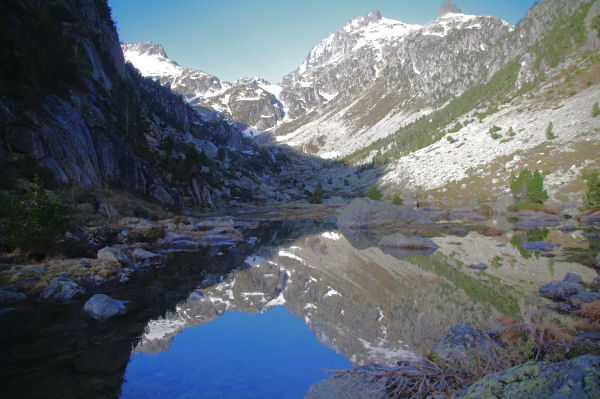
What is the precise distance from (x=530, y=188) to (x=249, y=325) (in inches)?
2019

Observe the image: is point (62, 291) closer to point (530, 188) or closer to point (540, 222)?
point (540, 222)

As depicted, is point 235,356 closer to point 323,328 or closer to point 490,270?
point 323,328

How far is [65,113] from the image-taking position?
2642 cm

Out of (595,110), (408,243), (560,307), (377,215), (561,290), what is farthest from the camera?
(595,110)

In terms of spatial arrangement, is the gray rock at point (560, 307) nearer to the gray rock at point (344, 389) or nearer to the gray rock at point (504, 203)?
the gray rock at point (344, 389)

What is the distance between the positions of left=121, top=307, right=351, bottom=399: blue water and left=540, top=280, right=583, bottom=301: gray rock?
28.0ft

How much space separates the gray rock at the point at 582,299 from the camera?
9109 mm

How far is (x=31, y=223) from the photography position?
40.5 ft

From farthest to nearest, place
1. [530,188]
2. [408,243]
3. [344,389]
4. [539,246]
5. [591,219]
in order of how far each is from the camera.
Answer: [530,188] → [591,219] → [408,243] → [539,246] → [344,389]

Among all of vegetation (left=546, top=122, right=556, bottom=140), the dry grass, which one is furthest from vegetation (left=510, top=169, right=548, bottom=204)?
the dry grass

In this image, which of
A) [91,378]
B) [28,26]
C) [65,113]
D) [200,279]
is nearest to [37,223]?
[200,279]

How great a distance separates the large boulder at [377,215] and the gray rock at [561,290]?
25.2 meters

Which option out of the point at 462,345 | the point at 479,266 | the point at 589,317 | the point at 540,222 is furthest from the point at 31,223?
the point at 540,222

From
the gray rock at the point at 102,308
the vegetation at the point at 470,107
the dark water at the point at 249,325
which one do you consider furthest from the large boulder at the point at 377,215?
the vegetation at the point at 470,107
